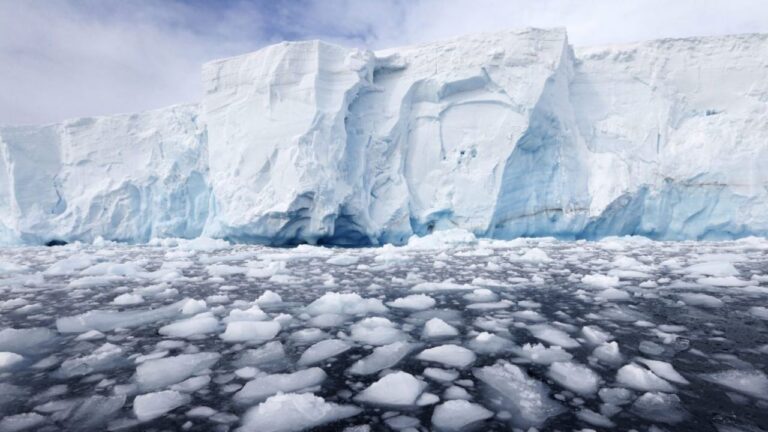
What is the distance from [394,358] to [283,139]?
10079 millimetres

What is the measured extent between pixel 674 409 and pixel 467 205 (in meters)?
10.5

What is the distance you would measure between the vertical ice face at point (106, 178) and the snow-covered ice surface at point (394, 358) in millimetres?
11173

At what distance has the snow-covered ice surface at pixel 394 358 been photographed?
56.2 inches

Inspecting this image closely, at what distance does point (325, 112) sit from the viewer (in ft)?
37.2

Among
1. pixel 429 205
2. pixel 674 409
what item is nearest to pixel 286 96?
pixel 429 205

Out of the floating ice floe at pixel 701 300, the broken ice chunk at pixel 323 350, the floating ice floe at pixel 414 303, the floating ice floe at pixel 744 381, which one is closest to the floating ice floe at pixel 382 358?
the broken ice chunk at pixel 323 350

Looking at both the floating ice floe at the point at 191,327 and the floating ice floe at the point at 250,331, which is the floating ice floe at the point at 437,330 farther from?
the floating ice floe at the point at 191,327

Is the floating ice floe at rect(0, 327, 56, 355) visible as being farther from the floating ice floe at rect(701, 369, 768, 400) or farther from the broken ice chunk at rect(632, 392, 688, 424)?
the floating ice floe at rect(701, 369, 768, 400)

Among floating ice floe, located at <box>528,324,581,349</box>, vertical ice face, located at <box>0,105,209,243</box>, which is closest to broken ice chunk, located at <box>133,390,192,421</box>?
floating ice floe, located at <box>528,324,581,349</box>

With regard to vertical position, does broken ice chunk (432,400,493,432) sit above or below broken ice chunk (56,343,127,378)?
above

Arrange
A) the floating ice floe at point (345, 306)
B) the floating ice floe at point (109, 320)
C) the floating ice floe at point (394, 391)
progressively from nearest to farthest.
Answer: the floating ice floe at point (394, 391) < the floating ice floe at point (109, 320) < the floating ice floe at point (345, 306)

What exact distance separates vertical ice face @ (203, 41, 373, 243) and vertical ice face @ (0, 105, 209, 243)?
248 cm

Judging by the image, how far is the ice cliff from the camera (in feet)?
37.1

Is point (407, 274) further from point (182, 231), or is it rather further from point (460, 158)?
point (182, 231)
